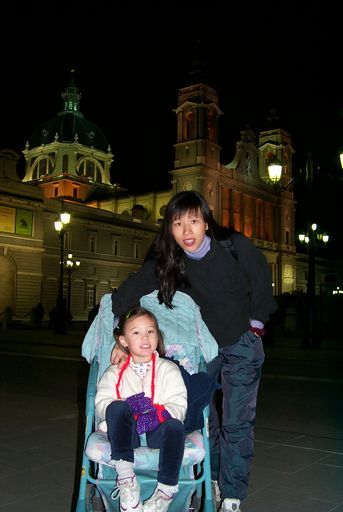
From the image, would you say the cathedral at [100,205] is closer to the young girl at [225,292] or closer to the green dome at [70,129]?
the green dome at [70,129]

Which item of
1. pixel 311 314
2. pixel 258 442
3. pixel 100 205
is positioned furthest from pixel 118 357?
pixel 100 205

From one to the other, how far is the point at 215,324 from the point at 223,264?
41cm

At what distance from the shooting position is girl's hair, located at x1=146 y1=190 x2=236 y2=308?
3352 mm

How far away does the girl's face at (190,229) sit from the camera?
10.9 feet

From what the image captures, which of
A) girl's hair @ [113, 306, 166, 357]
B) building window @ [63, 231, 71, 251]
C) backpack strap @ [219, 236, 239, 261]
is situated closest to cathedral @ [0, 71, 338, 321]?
building window @ [63, 231, 71, 251]

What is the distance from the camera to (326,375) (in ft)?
35.3

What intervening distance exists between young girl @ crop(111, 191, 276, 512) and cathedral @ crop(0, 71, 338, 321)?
1240cm

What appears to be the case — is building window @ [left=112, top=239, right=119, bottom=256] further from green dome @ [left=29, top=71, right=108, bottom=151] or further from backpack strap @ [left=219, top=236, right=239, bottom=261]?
backpack strap @ [left=219, top=236, right=239, bottom=261]

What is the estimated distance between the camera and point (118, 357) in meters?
3.14

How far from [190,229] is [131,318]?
0.63m

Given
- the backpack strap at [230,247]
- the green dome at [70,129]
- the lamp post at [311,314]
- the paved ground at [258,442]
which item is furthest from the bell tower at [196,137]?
the backpack strap at [230,247]

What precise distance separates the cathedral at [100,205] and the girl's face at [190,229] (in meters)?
12.5

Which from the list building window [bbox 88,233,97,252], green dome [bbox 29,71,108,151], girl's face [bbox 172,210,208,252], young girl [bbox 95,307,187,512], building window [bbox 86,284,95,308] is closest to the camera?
young girl [bbox 95,307,187,512]

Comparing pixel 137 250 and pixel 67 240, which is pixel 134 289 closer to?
pixel 67 240
